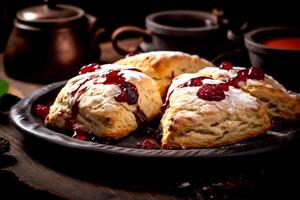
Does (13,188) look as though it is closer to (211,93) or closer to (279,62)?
(211,93)

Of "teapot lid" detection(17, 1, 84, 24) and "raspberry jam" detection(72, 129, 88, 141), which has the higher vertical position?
"teapot lid" detection(17, 1, 84, 24)

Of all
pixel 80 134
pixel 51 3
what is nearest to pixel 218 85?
pixel 80 134

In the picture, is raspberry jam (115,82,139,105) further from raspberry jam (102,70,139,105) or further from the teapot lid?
the teapot lid

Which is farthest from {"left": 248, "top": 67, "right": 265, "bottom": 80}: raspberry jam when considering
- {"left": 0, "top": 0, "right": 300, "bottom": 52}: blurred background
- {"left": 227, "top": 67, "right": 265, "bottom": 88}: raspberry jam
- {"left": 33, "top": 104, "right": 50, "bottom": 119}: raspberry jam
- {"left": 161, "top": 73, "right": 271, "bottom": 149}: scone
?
{"left": 0, "top": 0, "right": 300, "bottom": 52}: blurred background

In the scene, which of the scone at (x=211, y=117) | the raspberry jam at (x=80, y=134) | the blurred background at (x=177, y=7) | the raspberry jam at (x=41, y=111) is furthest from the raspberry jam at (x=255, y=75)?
the blurred background at (x=177, y=7)

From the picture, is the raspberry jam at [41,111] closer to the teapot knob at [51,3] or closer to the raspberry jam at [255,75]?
the raspberry jam at [255,75]
